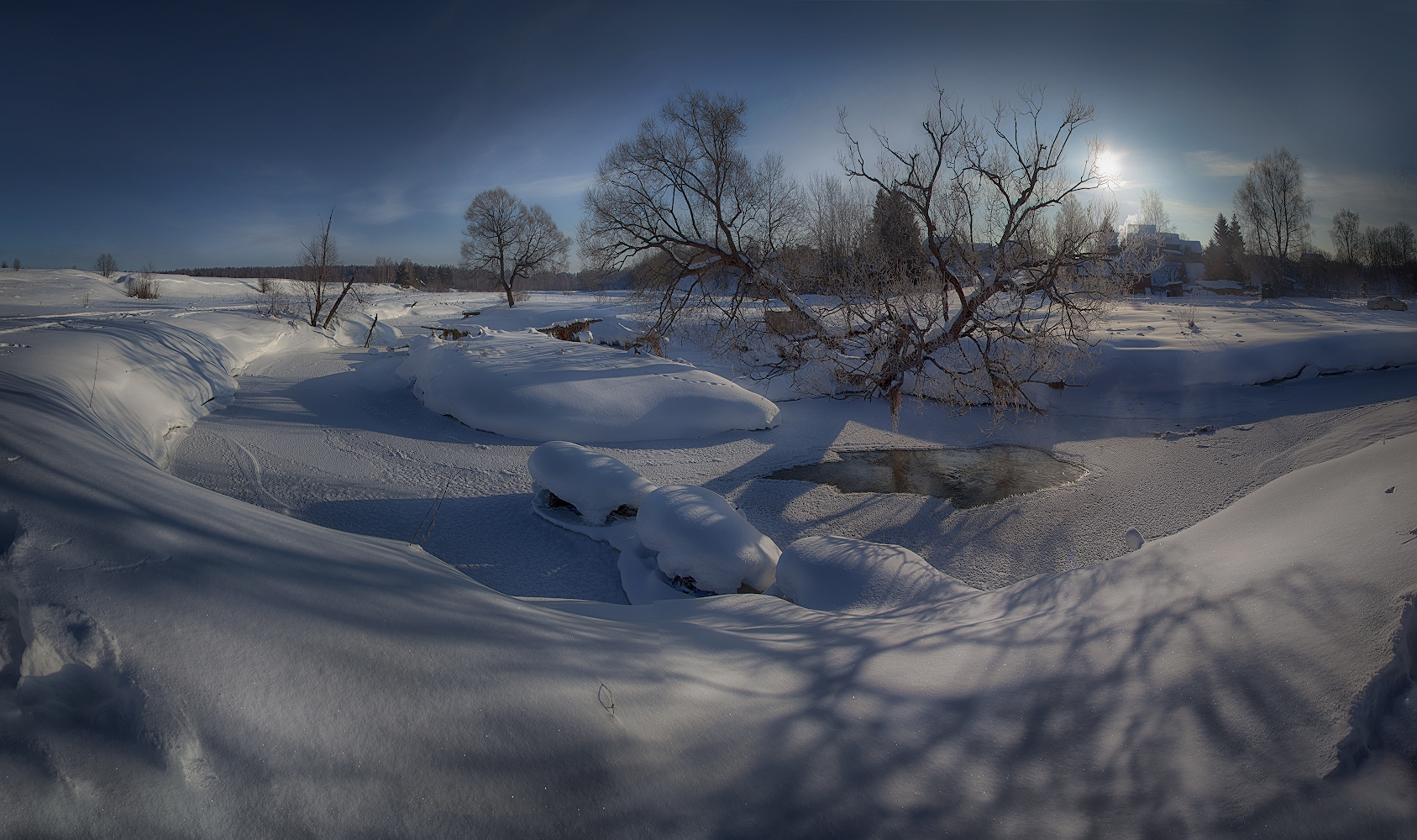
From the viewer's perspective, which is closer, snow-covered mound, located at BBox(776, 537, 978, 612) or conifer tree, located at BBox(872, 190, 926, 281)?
snow-covered mound, located at BBox(776, 537, 978, 612)

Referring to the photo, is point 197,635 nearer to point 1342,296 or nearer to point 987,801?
point 987,801

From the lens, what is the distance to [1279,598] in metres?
1.92

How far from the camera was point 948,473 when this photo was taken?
7.33m

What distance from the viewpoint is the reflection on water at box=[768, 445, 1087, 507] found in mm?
6711

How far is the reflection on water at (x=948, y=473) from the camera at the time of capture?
22.0 feet

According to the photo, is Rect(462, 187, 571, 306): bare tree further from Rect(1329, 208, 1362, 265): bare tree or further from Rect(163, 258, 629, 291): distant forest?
Rect(1329, 208, 1362, 265): bare tree

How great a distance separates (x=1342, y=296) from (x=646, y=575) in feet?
71.4

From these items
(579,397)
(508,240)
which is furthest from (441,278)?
(579,397)

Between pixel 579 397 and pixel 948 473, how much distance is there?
568 centimetres

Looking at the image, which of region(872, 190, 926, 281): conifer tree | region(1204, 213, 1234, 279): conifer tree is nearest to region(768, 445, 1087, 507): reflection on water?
region(872, 190, 926, 281): conifer tree

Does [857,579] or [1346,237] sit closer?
[857,579]

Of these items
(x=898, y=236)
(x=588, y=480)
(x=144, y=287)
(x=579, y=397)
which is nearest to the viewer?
(x=588, y=480)

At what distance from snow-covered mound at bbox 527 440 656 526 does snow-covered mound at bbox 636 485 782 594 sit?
2.30 feet

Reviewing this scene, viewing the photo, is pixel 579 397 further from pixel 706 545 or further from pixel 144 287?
pixel 144 287
